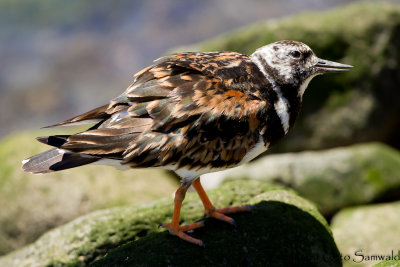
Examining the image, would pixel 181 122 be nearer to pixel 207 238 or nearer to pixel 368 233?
pixel 207 238

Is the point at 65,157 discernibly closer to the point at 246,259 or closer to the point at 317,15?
the point at 246,259

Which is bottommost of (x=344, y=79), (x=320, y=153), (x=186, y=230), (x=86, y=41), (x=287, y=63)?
(x=320, y=153)

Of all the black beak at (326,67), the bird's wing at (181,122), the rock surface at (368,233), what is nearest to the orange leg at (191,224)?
the bird's wing at (181,122)

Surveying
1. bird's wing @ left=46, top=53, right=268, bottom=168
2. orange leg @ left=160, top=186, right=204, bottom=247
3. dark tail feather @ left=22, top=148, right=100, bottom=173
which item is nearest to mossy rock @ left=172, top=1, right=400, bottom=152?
orange leg @ left=160, top=186, right=204, bottom=247

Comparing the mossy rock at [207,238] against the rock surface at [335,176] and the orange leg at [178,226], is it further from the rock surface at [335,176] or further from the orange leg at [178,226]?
the rock surface at [335,176]

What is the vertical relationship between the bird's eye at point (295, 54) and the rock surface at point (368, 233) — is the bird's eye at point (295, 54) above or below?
above

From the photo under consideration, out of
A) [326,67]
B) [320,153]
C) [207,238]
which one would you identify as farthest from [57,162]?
[320,153]
